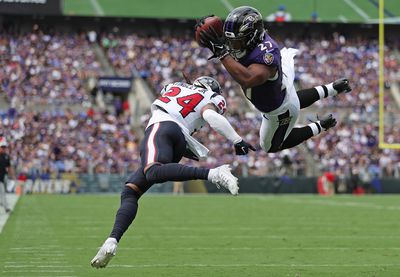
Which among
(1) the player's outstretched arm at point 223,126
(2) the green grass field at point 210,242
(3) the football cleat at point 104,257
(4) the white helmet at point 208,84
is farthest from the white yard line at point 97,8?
(3) the football cleat at point 104,257

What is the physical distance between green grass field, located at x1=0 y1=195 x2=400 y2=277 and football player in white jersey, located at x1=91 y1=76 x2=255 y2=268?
3.66 feet

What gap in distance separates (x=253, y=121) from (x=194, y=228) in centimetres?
1719

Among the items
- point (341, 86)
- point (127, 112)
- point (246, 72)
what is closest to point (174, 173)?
point (246, 72)

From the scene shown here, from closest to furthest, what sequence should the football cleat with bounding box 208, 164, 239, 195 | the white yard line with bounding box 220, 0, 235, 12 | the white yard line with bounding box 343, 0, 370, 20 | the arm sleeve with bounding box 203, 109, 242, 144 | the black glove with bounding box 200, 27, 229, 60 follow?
the football cleat with bounding box 208, 164, 239, 195 < the black glove with bounding box 200, 27, 229, 60 < the arm sleeve with bounding box 203, 109, 242, 144 < the white yard line with bounding box 343, 0, 370, 20 < the white yard line with bounding box 220, 0, 235, 12

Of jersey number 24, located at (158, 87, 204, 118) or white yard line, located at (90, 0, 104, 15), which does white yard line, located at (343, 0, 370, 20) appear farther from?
jersey number 24, located at (158, 87, 204, 118)

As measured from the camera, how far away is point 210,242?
11.3 metres

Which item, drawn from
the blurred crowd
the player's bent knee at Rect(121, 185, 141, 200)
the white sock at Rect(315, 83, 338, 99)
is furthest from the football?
the blurred crowd

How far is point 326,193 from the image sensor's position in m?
28.5

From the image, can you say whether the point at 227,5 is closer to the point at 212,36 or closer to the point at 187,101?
the point at 187,101

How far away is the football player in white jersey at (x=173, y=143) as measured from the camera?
6.64 meters

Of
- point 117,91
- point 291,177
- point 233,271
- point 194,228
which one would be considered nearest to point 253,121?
point 291,177

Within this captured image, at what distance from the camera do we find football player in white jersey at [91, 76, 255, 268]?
261 inches

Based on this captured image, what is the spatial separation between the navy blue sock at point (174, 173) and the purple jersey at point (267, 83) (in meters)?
1.05

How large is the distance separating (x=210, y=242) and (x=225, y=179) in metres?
5.03
